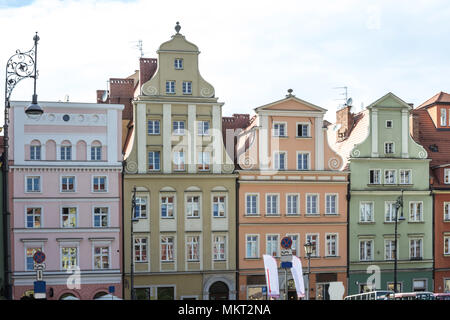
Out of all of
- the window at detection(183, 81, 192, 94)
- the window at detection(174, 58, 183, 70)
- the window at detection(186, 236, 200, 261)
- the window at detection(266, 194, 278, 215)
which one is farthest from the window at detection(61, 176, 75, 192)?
the window at detection(266, 194, 278, 215)

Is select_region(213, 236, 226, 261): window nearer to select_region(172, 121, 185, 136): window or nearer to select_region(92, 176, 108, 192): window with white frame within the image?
select_region(172, 121, 185, 136): window

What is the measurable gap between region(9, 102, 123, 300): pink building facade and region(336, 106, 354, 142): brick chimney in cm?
1378

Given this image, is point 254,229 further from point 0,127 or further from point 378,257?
point 0,127

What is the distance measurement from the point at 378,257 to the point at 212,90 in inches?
499

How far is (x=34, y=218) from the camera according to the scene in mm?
31219

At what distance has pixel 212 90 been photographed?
33250mm

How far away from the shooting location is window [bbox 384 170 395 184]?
117 ft

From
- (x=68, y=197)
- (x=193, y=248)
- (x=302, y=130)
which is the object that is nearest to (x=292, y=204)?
(x=302, y=130)

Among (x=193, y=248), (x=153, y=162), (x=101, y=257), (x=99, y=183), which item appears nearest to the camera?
(x=101, y=257)

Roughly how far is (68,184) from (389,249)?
17.4 metres

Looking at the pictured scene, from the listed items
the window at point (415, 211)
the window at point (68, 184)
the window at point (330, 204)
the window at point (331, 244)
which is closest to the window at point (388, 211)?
the window at point (415, 211)

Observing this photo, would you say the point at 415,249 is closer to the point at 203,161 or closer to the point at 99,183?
the point at 203,161

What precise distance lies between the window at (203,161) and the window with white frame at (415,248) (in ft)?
39.9
